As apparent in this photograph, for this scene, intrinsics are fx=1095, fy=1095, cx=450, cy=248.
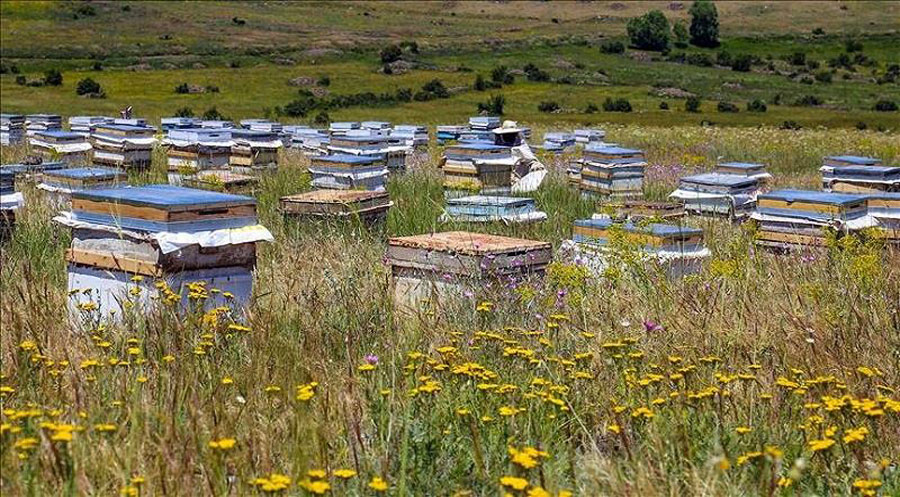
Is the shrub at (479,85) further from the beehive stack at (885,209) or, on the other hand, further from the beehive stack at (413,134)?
the beehive stack at (885,209)

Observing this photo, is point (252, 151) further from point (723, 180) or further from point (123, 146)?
point (723, 180)

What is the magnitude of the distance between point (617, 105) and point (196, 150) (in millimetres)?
43324

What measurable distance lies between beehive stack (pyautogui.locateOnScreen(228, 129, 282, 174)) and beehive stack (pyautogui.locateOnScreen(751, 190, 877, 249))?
1044 cm

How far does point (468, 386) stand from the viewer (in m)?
5.28

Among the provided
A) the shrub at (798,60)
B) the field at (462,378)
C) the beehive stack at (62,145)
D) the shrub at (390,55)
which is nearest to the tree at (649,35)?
the shrub at (798,60)

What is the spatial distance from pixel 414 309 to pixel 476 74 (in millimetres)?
64792

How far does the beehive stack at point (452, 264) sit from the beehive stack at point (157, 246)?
117 centimetres

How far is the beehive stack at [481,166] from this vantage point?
51.1 feet

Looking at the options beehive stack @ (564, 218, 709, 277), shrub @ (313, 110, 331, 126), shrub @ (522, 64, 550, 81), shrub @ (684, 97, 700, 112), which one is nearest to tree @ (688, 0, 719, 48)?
shrub @ (522, 64, 550, 81)

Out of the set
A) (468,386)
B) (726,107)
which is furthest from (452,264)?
(726,107)

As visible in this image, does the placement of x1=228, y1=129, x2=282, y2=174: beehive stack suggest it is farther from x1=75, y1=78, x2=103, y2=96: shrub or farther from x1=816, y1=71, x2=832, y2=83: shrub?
x1=816, y1=71, x2=832, y2=83: shrub

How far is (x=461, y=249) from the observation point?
777 centimetres

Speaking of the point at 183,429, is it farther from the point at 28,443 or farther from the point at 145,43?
the point at 145,43

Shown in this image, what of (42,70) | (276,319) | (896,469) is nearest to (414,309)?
(276,319)
